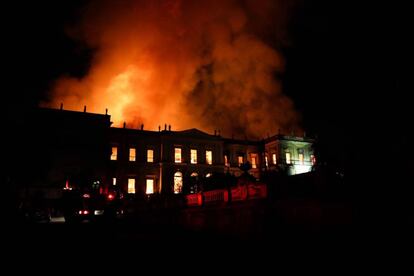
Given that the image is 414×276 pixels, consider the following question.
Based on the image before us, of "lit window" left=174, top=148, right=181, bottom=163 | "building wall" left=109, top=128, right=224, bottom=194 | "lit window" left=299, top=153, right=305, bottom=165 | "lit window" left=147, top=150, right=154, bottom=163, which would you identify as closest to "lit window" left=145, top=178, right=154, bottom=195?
"building wall" left=109, top=128, right=224, bottom=194

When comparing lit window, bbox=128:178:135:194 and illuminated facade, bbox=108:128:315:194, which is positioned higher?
illuminated facade, bbox=108:128:315:194

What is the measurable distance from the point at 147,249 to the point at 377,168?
920 cm

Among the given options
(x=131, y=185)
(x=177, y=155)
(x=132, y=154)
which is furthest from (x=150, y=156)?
(x=131, y=185)

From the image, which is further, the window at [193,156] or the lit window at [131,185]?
the window at [193,156]

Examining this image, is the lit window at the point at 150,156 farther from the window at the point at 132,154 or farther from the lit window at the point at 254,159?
the lit window at the point at 254,159

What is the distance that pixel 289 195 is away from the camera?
44.8ft

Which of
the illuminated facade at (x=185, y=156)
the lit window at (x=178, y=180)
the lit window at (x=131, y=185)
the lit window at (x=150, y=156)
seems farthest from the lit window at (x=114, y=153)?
the lit window at (x=178, y=180)

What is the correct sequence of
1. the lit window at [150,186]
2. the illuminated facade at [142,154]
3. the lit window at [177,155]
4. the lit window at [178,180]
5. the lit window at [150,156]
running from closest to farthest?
the illuminated facade at [142,154] < the lit window at [150,186] < the lit window at [178,180] < the lit window at [150,156] < the lit window at [177,155]

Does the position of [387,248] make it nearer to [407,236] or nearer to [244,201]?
[407,236]

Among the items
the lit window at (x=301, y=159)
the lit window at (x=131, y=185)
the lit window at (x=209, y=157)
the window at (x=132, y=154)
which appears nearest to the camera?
the lit window at (x=131, y=185)

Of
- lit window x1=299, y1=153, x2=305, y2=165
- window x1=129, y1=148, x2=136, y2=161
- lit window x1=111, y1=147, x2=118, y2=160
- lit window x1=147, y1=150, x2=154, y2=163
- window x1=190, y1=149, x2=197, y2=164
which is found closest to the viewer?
lit window x1=111, y1=147, x2=118, y2=160

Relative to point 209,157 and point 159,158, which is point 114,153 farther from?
point 209,157

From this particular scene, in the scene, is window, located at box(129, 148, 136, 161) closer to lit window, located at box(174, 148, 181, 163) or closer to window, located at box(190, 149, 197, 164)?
lit window, located at box(174, 148, 181, 163)

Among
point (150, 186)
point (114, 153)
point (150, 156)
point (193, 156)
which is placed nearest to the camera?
point (114, 153)
